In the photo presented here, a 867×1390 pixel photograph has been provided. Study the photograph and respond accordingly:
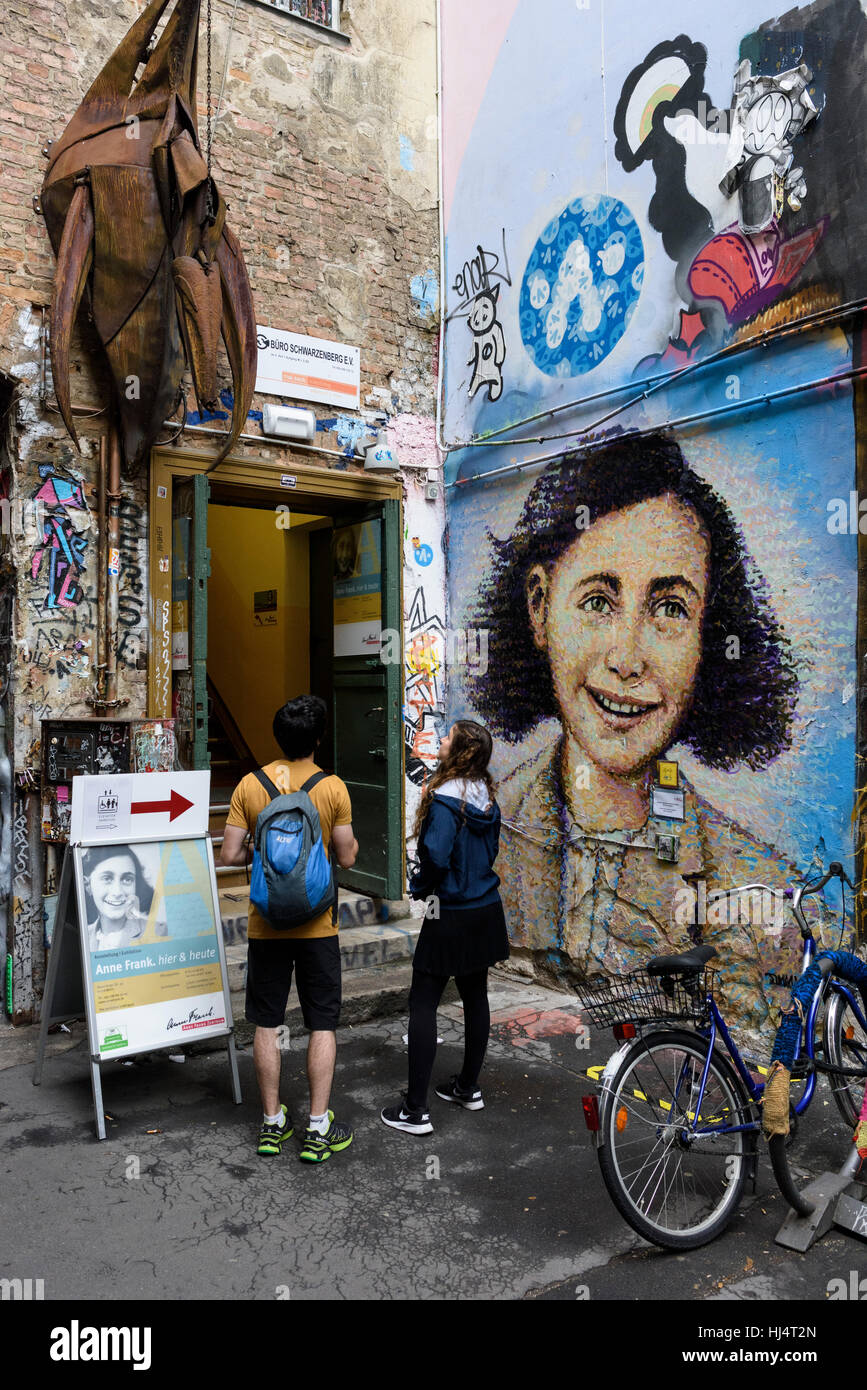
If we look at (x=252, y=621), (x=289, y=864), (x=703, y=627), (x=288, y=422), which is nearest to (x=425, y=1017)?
(x=289, y=864)

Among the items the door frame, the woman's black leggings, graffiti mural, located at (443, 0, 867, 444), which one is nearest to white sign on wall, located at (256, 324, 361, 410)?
the door frame

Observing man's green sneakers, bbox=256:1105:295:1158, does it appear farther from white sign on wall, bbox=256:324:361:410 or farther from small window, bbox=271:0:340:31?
small window, bbox=271:0:340:31

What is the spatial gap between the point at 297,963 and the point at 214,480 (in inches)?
124

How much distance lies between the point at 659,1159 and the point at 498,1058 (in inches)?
67.0

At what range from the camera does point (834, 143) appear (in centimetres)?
431

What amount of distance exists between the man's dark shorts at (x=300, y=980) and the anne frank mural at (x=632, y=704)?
206cm

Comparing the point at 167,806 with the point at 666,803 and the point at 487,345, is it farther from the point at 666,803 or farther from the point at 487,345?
A: the point at 487,345

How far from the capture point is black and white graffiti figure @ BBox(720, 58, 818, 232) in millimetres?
4461

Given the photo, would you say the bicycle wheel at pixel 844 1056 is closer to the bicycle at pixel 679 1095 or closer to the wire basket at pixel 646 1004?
the bicycle at pixel 679 1095

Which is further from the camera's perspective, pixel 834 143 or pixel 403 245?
pixel 403 245

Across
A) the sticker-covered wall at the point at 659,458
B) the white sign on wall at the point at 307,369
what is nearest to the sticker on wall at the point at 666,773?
the sticker-covered wall at the point at 659,458

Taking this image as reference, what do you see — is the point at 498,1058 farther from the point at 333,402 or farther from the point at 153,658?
the point at 333,402
